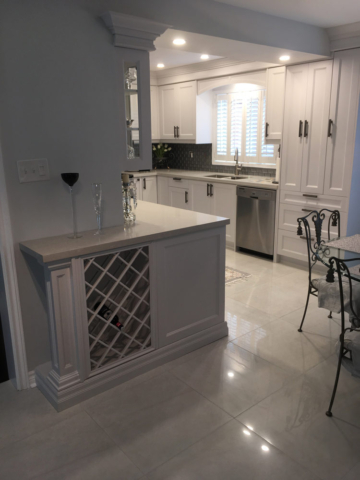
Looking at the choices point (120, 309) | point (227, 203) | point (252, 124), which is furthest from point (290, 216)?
point (120, 309)

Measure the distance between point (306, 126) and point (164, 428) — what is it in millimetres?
3331

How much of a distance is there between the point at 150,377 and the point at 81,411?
488mm

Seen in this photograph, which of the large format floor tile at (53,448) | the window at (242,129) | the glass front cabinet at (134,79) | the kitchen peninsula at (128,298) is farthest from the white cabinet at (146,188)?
the large format floor tile at (53,448)

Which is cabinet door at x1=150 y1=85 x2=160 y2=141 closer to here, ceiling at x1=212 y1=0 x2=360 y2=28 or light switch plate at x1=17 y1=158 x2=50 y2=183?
ceiling at x1=212 y1=0 x2=360 y2=28

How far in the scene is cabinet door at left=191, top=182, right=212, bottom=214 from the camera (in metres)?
5.39

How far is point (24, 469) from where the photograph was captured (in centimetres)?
185

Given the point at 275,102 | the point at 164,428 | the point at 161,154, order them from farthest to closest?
the point at 161,154
the point at 275,102
the point at 164,428

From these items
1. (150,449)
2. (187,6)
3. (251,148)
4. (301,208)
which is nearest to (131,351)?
(150,449)

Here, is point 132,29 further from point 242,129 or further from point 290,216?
point 242,129

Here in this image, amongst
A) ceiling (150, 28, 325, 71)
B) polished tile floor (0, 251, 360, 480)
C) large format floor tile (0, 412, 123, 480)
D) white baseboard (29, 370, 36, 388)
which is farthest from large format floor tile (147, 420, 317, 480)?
ceiling (150, 28, 325, 71)

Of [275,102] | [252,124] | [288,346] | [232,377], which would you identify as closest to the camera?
[232,377]

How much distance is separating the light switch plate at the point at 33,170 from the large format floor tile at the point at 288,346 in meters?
1.79

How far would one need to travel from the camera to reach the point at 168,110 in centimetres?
618

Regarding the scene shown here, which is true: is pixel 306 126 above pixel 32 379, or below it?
above
